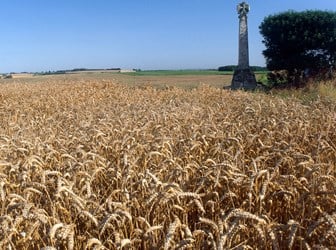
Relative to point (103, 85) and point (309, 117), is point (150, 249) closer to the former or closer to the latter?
point (309, 117)

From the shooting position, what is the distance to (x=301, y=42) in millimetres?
17047

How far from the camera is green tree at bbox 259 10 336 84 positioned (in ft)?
56.1

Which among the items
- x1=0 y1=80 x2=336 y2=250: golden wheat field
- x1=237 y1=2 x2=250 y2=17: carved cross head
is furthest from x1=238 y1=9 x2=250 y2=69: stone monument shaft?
x1=0 y1=80 x2=336 y2=250: golden wheat field

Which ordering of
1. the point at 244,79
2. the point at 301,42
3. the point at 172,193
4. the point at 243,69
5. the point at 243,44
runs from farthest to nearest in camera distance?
the point at 243,44
the point at 243,69
the point at 244,79
the point at 301,42
the point at 172,193

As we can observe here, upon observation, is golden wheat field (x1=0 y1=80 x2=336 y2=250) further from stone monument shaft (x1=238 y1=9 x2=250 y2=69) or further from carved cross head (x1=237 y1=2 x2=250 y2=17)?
carved cross head (x1=237 y1=2 x2=250 y2=17)

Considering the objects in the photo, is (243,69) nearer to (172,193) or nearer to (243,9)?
(243,9)

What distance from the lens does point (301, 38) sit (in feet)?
56.1

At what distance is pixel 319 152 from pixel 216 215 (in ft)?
4.21

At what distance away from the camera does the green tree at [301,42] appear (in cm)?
1709

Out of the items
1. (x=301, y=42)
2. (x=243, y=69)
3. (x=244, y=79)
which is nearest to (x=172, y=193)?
(x=301, y=42)

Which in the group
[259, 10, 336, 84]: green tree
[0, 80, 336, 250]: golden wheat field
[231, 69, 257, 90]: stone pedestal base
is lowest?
[0, 80, 336, 250]: golden wheat field

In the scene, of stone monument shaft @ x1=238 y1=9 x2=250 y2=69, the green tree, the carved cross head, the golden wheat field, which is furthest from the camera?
the carved cross head

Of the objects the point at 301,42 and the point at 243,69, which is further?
the point at 243,69

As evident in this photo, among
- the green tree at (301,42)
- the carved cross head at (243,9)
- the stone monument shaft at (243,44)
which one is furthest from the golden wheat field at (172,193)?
the carved cross head at (243,9)
